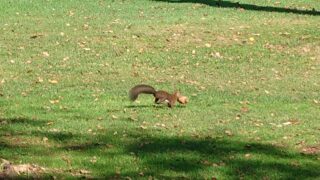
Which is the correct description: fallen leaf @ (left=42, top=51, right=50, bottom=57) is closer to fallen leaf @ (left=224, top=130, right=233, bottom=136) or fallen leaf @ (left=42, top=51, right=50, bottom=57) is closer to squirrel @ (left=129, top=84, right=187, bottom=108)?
squirrel @ (left=129, top=84, right=187, bottom=108)

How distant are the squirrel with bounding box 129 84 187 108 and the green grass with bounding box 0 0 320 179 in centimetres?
15

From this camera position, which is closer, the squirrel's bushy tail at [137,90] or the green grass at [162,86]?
the green grass at [162,86]

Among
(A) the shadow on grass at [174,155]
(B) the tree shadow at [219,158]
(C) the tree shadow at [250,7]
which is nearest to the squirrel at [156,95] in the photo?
(A) the shadow on grass at [174,155]

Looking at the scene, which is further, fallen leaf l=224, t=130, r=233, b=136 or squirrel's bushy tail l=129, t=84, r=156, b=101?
squirrel's bushy tail l=129, t=84, r=156, b=101

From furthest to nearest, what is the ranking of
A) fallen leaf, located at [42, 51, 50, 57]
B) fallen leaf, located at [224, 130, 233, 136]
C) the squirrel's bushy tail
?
A: fallen leaf, located at [42, 51, 50, 57] → the squirrel's bushy tail → fallen leaf, located at [224, 130, 233, 136]

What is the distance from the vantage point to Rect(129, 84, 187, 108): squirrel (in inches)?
451

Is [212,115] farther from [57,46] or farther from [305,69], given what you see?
[57,46]

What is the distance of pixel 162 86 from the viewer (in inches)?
543

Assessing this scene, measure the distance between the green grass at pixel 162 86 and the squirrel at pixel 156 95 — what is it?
0.15m

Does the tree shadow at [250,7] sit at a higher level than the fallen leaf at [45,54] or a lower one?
lower

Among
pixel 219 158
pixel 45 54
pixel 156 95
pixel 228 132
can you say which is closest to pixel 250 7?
pixel 45 54

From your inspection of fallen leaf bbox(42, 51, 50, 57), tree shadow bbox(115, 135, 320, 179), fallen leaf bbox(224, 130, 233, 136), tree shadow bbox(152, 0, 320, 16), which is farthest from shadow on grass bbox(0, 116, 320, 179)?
tree shadow bbox(152, 0, 320, 16)

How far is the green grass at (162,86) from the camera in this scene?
9086 mm

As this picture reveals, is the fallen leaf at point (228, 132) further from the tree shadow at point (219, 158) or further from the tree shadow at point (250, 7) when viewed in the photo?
the tree shadow at point (250, 7)
